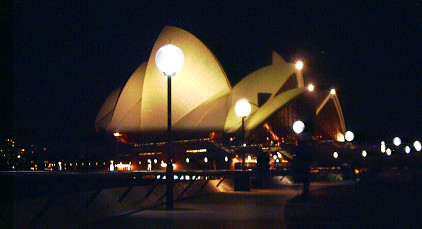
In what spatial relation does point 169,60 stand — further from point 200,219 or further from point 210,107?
point 210,107

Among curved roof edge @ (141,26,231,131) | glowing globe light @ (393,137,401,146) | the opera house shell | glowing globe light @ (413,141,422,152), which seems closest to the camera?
glowing globe light @ (393,137,401,146)

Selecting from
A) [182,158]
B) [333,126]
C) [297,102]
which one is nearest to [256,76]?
[297,102]

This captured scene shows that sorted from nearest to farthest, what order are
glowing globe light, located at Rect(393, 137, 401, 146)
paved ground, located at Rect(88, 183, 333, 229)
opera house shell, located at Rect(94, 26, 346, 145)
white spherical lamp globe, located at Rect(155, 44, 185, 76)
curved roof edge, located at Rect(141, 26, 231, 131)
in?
paved ground, located at Rect(88, 183, 333, 229), white spherical lamp globe, located at Rect(155, 44, 185, 76), glowing globe light, located at Rect(393, 137, 401, 146), curved roof edge, located at Rect(141, 26, 231, 131), opera house shell, located at Rect(94, 26, 346, 145)

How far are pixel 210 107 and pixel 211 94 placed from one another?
2070 mm

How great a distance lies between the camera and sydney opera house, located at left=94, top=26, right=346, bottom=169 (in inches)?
2432

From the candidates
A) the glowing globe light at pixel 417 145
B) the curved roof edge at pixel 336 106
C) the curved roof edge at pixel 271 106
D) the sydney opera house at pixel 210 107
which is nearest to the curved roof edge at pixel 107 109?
the sydney opera house at pixel 210 107

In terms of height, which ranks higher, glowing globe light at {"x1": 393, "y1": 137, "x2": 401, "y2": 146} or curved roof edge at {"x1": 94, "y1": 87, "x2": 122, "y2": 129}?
curved roof edge at {"x1": 94, "y1": 87, "x2": 122, "y2": 129}

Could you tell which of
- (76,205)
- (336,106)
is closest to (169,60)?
(76,205)

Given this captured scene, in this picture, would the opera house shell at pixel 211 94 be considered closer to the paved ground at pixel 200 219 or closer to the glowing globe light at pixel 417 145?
the glowing globe light at pixel 417 145

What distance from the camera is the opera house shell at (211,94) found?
61469mm

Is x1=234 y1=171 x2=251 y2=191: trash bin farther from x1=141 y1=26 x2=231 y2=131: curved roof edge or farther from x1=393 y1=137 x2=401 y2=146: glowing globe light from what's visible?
x1=141 y1=26 x2=231 y2=131: curved roof edge

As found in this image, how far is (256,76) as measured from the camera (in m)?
62.6

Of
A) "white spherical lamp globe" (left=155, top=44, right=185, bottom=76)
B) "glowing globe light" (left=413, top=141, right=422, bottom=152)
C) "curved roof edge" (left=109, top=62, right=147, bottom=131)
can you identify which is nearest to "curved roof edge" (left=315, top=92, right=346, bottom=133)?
"curved roof edge" (left=109, top=62, right=147, bottom=131)

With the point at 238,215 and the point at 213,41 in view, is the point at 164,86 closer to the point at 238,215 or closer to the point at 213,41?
the point at 213,41
